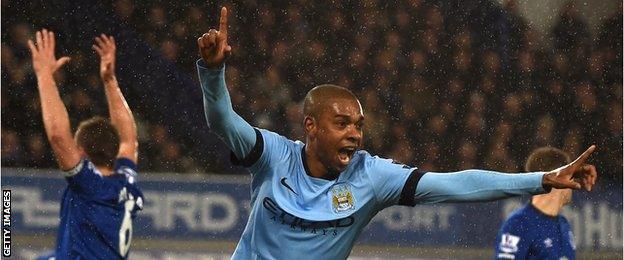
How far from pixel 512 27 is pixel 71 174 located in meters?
6.21

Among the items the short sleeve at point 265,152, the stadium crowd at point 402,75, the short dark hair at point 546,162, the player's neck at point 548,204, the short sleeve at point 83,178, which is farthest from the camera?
the stadium crowd at point 402,75

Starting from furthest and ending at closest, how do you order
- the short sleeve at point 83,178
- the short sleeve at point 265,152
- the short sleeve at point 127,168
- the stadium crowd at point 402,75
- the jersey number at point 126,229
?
the stadium crowd at point 402,75 → the short sleeve at point 127,168 → the jersey number at point 126,229 → the short sleeve at point 83,178 → the short sleeve at point 265,152

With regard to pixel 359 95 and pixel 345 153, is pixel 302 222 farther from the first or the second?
pixel 359 95

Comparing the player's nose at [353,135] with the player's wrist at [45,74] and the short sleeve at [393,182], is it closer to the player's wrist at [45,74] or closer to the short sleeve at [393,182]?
the short sleeve at [393,182]

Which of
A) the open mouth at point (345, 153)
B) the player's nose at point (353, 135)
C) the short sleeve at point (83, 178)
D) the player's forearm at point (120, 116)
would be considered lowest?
the short sleeve at point (83, 178)

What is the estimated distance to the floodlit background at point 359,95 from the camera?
22.4 feet

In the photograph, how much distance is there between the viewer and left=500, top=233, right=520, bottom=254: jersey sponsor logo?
4402 millimetres

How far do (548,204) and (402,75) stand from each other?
4311mm

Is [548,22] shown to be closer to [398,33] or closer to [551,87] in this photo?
[551,87]

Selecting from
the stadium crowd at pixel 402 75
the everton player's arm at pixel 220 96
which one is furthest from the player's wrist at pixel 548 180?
the stadium crowd at pixel 402 75

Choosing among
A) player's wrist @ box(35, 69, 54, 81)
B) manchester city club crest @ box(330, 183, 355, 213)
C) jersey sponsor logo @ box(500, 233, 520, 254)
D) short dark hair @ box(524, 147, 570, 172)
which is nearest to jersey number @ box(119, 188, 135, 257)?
player's wrist @ box(35, 69, 54, 81)

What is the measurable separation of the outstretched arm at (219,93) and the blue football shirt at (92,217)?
0.76 metres

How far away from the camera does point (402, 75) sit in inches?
348

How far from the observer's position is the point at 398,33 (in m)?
9.16
